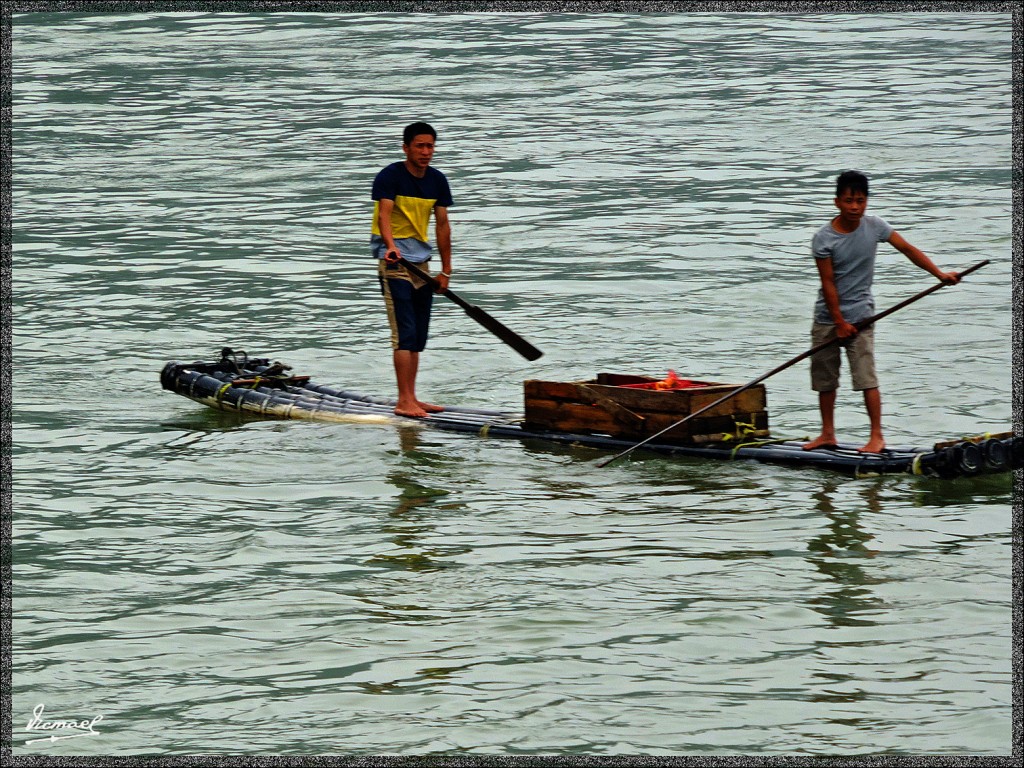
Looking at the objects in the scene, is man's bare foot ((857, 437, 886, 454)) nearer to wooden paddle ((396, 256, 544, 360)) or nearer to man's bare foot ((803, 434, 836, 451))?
man's bare foot ((803, 434, 836, 451))

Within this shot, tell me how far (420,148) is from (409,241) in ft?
2.18

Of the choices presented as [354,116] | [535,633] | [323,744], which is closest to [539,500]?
[535,633]

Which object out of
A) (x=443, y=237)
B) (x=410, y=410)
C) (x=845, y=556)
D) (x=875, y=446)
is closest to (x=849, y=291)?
(x=875, y=446)

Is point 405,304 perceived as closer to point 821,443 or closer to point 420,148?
point 420,148

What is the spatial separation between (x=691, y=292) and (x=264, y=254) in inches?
181

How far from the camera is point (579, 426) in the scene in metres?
10.5

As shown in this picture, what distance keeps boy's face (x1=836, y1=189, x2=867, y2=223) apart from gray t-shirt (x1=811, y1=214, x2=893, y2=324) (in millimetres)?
127

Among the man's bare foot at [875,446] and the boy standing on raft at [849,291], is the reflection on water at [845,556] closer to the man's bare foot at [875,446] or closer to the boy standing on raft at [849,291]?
the man's bare foot at [875,446]

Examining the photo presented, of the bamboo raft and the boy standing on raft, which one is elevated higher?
the boy standing on raft

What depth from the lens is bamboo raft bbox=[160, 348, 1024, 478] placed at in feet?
30.5

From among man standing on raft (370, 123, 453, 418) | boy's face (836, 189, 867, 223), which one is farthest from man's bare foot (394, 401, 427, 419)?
boy's face (836, 189, 867, 223)

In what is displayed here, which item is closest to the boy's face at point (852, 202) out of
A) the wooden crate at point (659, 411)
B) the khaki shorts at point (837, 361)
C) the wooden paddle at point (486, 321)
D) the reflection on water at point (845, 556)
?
the khaki shorts at point (837, 361)

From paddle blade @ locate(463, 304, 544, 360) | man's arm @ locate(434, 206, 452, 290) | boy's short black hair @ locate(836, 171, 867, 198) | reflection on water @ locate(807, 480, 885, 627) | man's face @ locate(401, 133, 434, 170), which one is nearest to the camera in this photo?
reflection on water @ locate(807, 480, 885, 627)

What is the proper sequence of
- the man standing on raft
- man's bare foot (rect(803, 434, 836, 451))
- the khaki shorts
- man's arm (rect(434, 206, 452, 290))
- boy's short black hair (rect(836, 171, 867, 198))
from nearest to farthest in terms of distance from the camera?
1. boy's short black hair (rect(836, 171, 867, 198))
2. the khaki shorts
3. man's bare foot (rect(803, 434, 836, 451))
4. the man standing on raft
5. man's arm (rect(434, 206, 452, 290))
